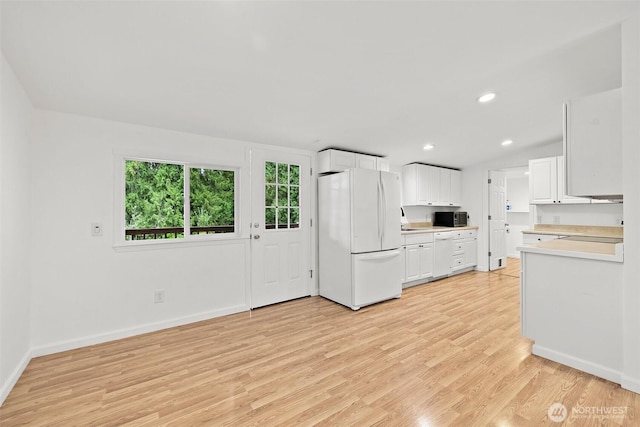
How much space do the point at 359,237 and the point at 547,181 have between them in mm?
3386

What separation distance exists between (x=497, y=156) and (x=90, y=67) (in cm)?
599

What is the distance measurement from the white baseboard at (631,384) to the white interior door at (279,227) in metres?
3.07

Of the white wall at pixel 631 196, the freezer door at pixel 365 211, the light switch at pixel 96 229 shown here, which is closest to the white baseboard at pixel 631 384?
the white wall at pixel 631 196

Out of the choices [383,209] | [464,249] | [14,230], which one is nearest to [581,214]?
[464,249]

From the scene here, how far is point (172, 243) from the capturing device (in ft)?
9.83

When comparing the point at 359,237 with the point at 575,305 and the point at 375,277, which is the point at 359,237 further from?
the point at 575,305

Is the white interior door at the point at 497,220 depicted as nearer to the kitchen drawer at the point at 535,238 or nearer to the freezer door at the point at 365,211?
the kitchen drawer at the point at 535,238

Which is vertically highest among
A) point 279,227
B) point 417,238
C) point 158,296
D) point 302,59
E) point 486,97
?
point 486,97

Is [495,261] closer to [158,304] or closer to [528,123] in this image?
[528,123]

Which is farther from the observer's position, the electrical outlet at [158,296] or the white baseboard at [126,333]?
the electrical outlet at [158,296]

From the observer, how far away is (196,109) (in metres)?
2.59

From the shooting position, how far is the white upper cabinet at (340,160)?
387 centimetres

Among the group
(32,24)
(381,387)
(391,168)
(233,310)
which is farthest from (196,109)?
(391,168)

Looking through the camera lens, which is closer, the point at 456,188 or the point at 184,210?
the point at 184,210
